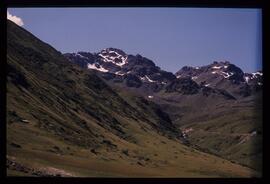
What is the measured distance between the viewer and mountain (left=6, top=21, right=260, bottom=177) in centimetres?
8431

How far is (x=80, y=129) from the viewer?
352 feet

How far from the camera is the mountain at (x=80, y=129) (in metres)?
84.3

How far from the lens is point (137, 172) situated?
9188cm
